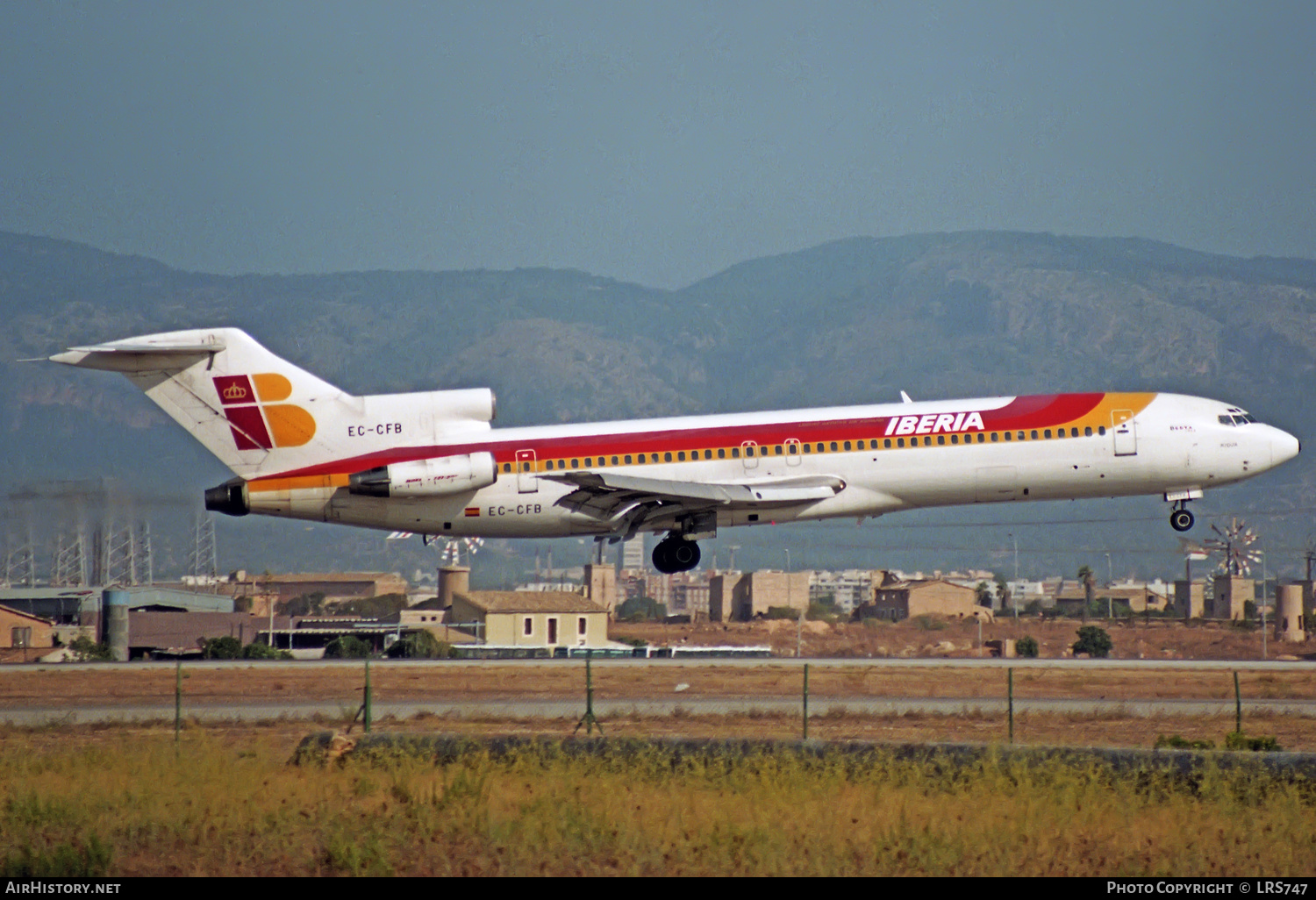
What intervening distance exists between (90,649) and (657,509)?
25.7 metres

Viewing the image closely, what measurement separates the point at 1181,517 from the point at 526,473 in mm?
16975

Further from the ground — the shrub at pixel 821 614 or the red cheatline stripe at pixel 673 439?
the red cheatline stripe at pixel 673 439

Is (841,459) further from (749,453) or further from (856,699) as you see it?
(856,699)

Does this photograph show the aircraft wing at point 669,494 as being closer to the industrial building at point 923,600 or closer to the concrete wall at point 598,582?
the industrial building at point 923,600

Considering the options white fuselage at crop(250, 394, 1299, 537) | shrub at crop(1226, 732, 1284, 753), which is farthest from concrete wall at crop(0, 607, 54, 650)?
shrub at crop(1226, 732, 1284, 753)

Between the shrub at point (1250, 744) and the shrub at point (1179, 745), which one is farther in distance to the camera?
the shrub at point (1250, 744)

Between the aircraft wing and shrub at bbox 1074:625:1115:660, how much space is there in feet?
Result: 69.7

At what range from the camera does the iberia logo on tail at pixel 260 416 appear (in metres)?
36.4

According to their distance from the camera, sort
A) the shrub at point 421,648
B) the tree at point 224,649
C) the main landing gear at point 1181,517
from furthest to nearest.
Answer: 1. the tree at point 224,649
2. the shrub at point 421,648
3. the main landing gear at point 1181,517

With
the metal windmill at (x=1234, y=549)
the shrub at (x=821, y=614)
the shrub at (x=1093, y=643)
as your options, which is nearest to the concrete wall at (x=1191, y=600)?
the metal windmill at (x=1234, y=549)

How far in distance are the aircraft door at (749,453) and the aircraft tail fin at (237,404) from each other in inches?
378

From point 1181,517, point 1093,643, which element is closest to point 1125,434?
point 1181,517

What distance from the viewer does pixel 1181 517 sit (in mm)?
38531
